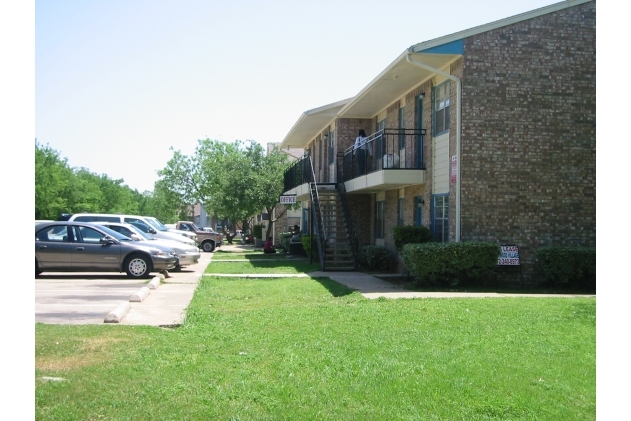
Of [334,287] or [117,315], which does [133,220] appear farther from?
[117,315]

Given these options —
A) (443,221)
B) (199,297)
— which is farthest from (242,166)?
(199,297)

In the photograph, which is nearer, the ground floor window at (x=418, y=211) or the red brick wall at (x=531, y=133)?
the red brick wall at (x=531, y=133)

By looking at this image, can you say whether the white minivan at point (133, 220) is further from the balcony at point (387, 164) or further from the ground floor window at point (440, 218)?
the ground floor window at point (440, 218)

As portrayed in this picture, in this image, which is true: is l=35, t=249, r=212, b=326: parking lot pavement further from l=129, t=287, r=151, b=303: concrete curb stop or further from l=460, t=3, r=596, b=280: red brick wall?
l=460, t=3, r=596, b=280: red brick wall

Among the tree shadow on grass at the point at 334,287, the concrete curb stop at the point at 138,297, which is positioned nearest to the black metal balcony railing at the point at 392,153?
the tree shadow on grass at the point at 334,287

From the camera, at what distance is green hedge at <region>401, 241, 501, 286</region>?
15195 mm

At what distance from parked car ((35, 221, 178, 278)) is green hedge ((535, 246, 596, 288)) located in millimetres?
9857

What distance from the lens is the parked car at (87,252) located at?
18.1 metres

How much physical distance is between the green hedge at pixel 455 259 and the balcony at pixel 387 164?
374cm

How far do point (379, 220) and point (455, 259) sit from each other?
10460mm

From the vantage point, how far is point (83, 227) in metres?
18.6

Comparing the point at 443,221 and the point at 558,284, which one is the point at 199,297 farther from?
the point at 558,284

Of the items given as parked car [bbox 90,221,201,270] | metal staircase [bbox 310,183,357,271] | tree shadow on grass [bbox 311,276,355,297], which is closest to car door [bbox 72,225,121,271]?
parked car [bbox 90,221,201,270]

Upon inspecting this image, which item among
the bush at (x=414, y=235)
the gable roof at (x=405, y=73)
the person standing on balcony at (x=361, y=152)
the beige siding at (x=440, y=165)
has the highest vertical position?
the gable roof at (x=405, y=73)
